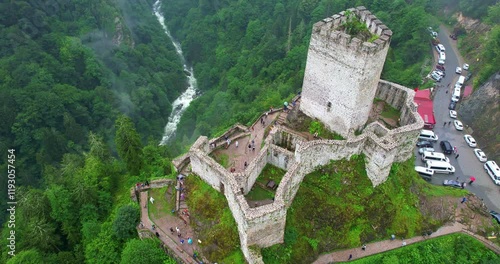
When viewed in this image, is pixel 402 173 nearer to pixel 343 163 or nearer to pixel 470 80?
pixel 343 163

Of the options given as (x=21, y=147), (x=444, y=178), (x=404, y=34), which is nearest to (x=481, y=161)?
(x=444, y=178)

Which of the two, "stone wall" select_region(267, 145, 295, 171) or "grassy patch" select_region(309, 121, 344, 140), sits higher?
"grassy patch" select_region(309, 121, 344, 140)

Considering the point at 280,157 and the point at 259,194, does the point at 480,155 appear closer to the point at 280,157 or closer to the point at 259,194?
the point at 280,157

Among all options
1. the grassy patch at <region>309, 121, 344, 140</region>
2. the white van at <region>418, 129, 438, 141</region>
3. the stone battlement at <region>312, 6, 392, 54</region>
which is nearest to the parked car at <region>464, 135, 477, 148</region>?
the white van at <region>418, 129, 438, 141</region>

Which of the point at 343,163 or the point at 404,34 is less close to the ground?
the point at 343,163

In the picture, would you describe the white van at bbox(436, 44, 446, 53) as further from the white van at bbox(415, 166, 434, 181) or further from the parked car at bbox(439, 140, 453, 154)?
the white van at bbox(415, 166, 434, 181)

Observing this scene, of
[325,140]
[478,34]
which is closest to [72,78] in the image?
[325,140]
